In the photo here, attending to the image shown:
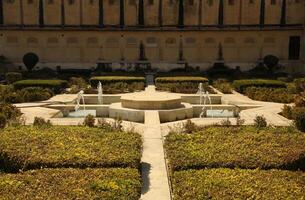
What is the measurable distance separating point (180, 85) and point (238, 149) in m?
19.7

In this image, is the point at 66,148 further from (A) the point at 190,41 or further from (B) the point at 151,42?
(A) the point at 190,41

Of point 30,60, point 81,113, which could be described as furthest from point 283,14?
point 81,113

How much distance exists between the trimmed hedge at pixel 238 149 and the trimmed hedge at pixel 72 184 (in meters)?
1.76

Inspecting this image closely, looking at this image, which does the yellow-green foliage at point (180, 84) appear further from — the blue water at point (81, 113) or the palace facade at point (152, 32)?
the palace facade at point (152, 32)

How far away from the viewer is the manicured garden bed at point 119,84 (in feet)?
95.6

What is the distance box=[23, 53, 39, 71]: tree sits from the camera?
42.9 metres

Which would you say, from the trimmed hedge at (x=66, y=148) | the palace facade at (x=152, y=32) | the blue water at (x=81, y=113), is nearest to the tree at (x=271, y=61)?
the palace facade at (x=152, y=32)

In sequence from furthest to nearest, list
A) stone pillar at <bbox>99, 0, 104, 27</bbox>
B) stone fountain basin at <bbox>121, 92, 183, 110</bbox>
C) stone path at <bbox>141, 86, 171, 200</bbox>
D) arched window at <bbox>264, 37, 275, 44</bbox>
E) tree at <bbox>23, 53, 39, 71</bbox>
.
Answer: stone pillar at <bbox>99, 0, 104, 27</bbox>, arched window at <bbox>264, 37, 275, 44</bbox>, tree at <bbox>23, 53, 39, 71</bbox>, stone fountain basin at <bbox>121, 92, 183, 110</bbox>, stone path at <bbox>141, 86, 171, 200</bbox>

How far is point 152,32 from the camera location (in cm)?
4662

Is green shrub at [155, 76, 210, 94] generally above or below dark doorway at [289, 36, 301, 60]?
below

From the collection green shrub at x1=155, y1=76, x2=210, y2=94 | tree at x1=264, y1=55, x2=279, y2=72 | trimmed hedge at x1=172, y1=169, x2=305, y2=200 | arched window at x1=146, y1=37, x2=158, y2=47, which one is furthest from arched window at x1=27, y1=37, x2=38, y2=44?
trimmed hedge at x1=172, y1=169, x2=305, y2=200

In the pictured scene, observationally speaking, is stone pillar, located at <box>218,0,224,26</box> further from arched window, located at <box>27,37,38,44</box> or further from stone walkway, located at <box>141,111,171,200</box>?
stone walkway, located at <box>141,111,171,200</box>

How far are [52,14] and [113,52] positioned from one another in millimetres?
7812

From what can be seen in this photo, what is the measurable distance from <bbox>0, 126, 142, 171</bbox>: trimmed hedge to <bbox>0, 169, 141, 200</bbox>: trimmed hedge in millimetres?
541
